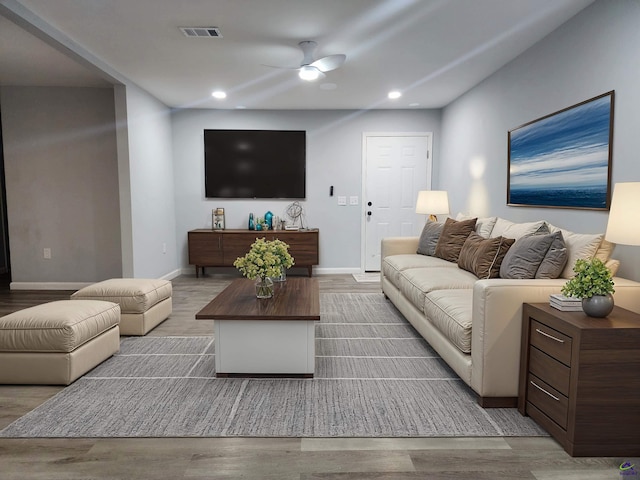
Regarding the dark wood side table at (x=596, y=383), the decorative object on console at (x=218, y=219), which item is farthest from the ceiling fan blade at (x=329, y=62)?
the decorative object on console at (x=218, y=219)

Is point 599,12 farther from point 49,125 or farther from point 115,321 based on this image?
point 49,125

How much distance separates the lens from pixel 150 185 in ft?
17.7

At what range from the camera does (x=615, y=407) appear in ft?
6.19

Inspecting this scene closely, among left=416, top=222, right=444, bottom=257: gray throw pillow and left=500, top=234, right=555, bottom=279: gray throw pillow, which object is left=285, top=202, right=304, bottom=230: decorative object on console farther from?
left=500, top=234, right=555, bottom=279: gray throw pillow

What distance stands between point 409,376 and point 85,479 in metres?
1.87

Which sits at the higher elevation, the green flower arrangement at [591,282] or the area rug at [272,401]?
the green flower arrangement at [591,282]

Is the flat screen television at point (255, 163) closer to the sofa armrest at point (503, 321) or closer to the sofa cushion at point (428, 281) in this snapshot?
the sofa cushion at point (428, 281)

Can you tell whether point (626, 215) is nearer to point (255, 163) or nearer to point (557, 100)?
point (557, 100)

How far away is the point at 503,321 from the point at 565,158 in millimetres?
1713

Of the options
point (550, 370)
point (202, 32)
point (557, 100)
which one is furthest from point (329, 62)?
point (550, 370)

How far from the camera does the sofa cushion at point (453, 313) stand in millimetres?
2477

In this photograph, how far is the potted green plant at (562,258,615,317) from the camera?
198 cm

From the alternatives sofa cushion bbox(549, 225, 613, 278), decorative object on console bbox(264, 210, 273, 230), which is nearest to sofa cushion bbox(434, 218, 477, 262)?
sofa cushion bbox(549, 225, 613, 278)

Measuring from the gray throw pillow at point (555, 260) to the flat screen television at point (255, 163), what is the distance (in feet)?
13.7
